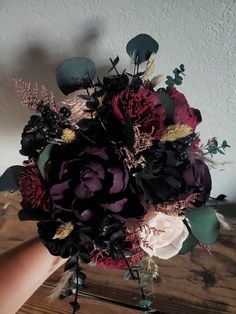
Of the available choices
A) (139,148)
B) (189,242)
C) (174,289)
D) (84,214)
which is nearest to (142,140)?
(139,148)

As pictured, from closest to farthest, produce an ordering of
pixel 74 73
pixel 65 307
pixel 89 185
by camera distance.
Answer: pixel 89 185 → pixel 74 73 → pixel 65 307

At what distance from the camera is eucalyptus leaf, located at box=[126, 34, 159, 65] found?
1.72ft

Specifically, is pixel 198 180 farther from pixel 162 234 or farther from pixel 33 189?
pixel 33 189

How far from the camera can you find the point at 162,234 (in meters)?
0.53

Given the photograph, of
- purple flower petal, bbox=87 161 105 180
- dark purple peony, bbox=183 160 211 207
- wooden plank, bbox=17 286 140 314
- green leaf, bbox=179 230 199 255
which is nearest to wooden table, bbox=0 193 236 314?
wooden plank, bbox=17 286 140 314

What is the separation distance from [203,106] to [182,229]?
23cm

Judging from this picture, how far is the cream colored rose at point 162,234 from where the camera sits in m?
0.51

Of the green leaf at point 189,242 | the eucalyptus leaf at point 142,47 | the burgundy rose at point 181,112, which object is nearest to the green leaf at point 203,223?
the green leaf at point 189,242

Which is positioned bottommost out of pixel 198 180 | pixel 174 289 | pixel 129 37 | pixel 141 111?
pixel 174 289

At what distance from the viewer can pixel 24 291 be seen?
0.58 m

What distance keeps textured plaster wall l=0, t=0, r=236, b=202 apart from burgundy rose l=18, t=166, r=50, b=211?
219mm

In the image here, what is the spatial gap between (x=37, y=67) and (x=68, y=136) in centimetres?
23

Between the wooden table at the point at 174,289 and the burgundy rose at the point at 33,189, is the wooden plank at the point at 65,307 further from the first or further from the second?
the burgundy rose at the point at 33,189

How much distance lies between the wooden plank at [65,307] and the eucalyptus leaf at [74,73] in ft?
1.29
